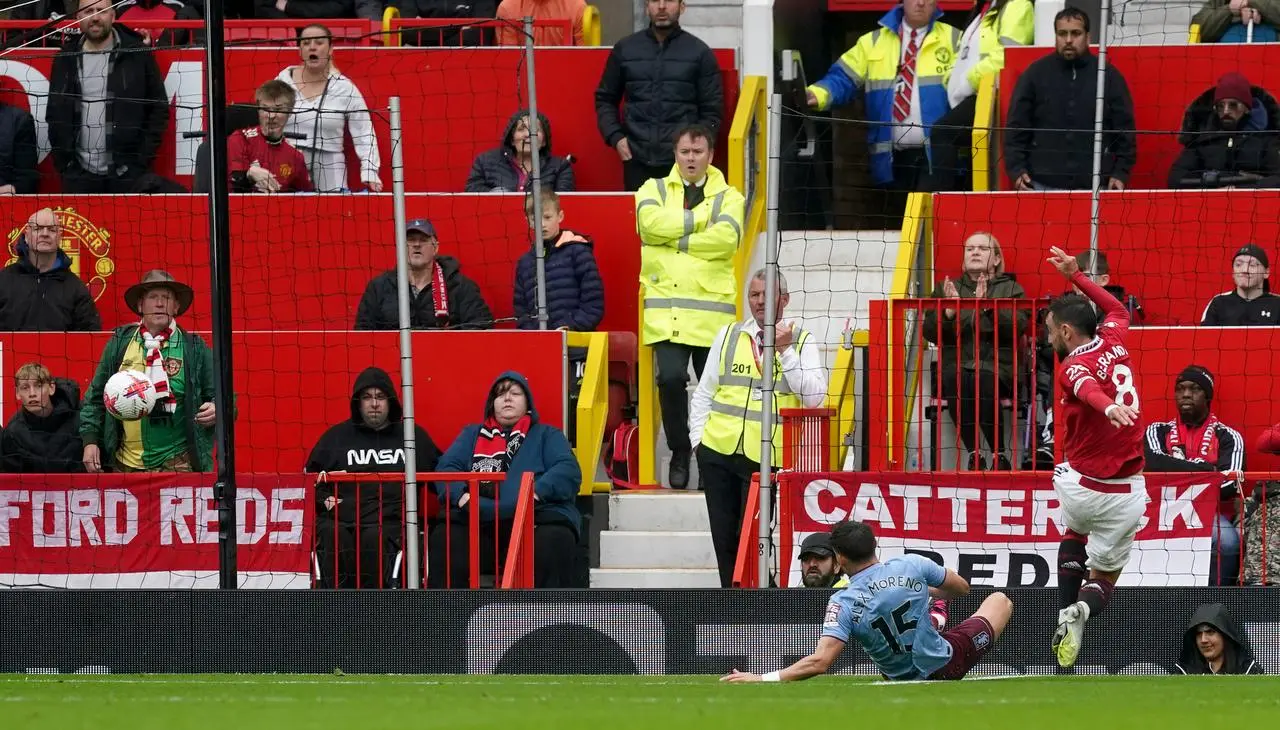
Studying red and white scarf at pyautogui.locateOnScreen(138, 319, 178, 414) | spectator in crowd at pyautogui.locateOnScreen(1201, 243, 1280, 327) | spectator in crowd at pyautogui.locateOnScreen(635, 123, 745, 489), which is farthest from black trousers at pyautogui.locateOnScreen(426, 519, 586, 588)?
spectator in crowd at pyautogui.locateOnScreen(1201, 243, 1280, 327)

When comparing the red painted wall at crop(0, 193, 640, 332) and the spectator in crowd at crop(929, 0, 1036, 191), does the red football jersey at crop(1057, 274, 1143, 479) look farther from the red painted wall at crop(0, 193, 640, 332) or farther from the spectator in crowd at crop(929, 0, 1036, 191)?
the spectator in crowd at crop(929, 0, 1036, 191)

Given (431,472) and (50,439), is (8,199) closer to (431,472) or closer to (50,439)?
(50,439)

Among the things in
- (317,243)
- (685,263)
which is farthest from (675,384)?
(317,243)

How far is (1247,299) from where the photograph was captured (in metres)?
13.5

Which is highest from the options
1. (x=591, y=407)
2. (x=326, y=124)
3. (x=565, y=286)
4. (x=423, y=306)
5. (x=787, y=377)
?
(x=326, y=124)

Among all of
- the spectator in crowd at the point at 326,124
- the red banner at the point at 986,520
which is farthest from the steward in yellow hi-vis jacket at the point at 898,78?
the red banner at the point at 986,520

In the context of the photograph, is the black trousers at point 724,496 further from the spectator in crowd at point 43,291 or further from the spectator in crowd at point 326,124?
the spectator in crowd at point 43,291

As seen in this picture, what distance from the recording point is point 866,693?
29.2ft

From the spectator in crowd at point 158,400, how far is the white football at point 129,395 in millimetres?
90

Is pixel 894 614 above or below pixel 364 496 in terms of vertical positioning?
below

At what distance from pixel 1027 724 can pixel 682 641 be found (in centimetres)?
369

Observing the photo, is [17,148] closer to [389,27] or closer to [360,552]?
[389,27]

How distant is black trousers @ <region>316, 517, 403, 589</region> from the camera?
12297mm

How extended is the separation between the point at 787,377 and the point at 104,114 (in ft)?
20.7
